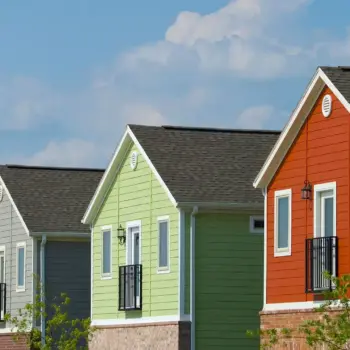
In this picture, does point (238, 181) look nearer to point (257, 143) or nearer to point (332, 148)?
point (257, 143)

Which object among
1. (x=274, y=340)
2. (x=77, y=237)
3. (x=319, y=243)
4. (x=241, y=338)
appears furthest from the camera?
(x=77, y=237)

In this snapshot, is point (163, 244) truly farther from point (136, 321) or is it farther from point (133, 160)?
point (133, 160)

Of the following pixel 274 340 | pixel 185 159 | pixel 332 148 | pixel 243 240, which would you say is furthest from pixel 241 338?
pixel 274 340

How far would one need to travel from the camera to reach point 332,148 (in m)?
29.1

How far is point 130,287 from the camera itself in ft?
125

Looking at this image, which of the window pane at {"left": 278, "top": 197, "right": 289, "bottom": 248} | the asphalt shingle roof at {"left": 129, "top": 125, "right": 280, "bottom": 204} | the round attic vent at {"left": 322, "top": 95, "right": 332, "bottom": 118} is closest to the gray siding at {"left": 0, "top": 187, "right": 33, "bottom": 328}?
the asphalt shingle roof at {"left": 129, "top": 125, "right": 280, "bottom": 204}

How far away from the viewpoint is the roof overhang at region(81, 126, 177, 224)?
3791 centimetres

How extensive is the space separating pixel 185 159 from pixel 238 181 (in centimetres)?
180

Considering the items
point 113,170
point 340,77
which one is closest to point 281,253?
point 340,77

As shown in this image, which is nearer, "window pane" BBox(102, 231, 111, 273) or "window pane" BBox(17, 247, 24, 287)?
"window pane" BBox(102, 231, 111, 273)

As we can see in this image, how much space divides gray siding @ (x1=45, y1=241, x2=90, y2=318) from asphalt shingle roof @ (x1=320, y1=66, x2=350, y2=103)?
1719 centimetres

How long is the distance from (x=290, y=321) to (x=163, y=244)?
7255 mm

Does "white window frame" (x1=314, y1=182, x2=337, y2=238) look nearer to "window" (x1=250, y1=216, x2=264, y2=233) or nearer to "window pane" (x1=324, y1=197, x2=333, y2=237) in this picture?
"window pane" (x1=324, y1=197, x2=333, y2=237)

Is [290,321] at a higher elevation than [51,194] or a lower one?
lower
